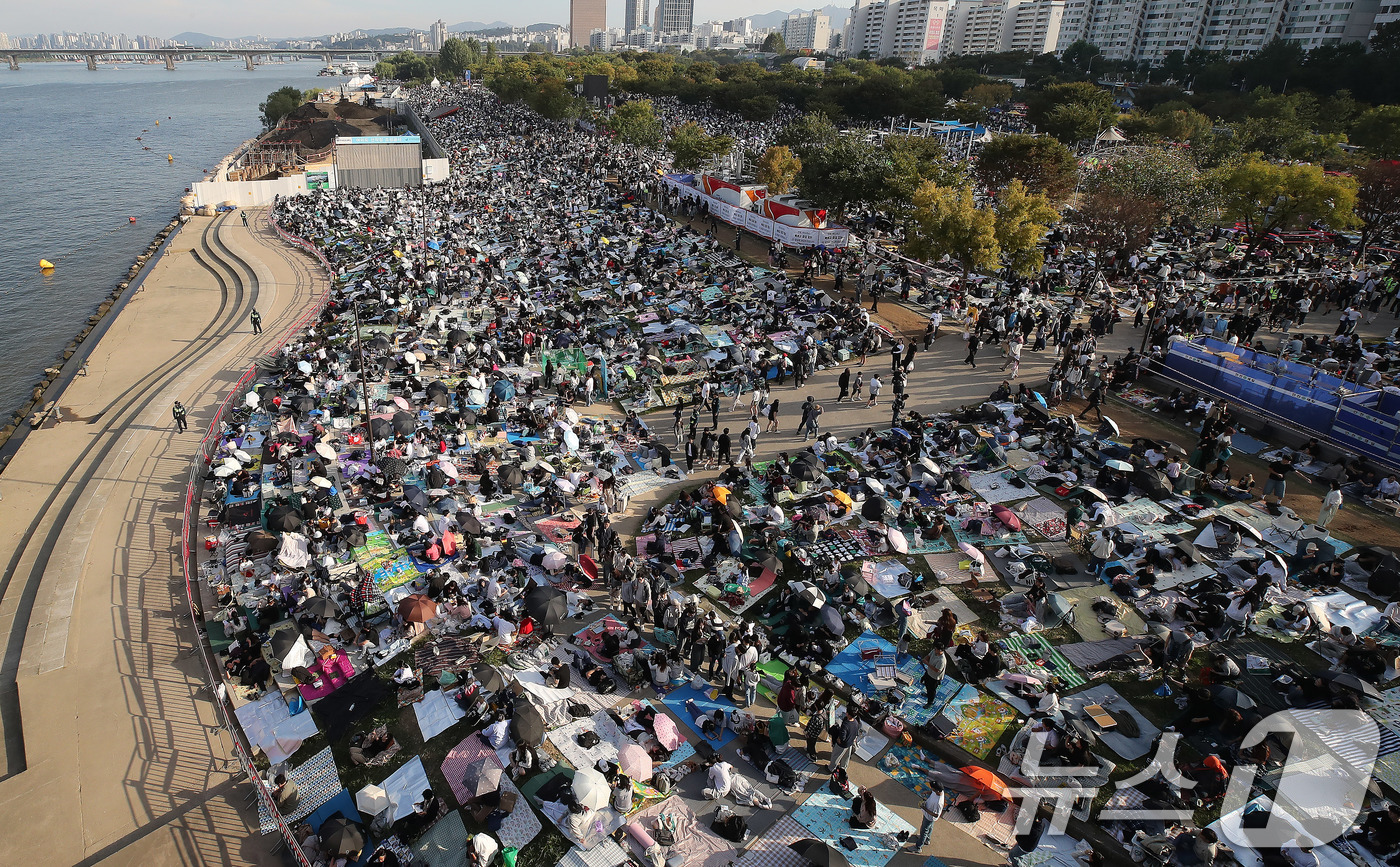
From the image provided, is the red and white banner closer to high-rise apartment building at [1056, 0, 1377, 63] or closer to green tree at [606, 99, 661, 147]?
green tree at [606, 99, 661, 147]

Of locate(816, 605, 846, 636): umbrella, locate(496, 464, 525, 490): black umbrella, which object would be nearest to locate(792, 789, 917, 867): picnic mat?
locate(816, 605, 846, 636): umbrella

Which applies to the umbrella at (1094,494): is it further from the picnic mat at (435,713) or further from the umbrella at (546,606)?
the picnic mat at (435,713)

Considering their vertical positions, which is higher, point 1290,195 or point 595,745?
point 1290,195

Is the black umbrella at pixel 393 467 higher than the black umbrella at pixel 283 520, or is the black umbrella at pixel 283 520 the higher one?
the black umbrella at pixel 393 467

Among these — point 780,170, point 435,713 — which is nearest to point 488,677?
point 435,713

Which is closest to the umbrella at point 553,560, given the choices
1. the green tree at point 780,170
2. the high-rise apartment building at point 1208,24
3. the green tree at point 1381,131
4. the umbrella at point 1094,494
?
the umbrella at point 1094,494

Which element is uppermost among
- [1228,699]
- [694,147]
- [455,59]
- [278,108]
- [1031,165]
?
[455,59]

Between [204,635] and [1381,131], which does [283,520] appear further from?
[1381,131]
